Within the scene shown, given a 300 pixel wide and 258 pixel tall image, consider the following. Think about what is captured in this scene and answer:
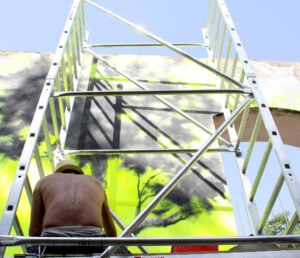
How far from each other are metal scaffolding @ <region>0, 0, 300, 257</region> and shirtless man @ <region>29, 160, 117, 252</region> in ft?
0.55

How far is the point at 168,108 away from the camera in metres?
6.12

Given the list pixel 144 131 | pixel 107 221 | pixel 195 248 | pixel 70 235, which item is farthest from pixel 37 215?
pixel 144 131

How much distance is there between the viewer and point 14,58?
266 inches

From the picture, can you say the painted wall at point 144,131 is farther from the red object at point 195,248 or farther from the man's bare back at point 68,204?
the man's bare back at point 68,204

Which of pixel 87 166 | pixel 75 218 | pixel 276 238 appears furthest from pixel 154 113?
pixel 276 238

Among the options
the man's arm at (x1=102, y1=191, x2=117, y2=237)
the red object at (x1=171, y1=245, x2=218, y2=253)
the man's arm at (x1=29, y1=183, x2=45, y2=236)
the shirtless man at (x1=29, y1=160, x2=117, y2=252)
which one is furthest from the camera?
the red object at (x1=171, y1=245, x2=218, y2=253)

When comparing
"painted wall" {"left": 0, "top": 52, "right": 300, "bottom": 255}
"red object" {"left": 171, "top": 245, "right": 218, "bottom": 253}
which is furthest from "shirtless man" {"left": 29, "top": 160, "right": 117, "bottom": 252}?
"painted wall" {"left": 0, "top": 52, "right": 300, "bottom": 255}

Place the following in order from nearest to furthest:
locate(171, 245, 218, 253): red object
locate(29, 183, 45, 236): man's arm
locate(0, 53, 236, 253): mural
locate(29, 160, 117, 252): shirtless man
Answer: locate(29, 160, 117, 252): shirtless man
locate(29, 183, 45, 236): man's arm
locate(171, 245, 218, 253): red object
locate(0, 53, 236, 253): mural

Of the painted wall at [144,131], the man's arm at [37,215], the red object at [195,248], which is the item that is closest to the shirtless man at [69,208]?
the man's arm at [37,215]

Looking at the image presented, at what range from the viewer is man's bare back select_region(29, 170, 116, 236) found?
290 centimetres

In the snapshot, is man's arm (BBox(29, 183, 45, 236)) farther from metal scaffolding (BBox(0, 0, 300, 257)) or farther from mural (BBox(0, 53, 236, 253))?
mural (BBox(0, 53, 236, 253))

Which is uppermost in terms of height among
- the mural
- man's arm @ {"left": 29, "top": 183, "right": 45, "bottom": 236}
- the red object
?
man's arm @ {"left": 29, "top": 183, "right": 45, "bottom": 236}

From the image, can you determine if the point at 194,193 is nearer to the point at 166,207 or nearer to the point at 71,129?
the point at 166,207

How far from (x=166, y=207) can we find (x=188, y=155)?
2.48 ft
